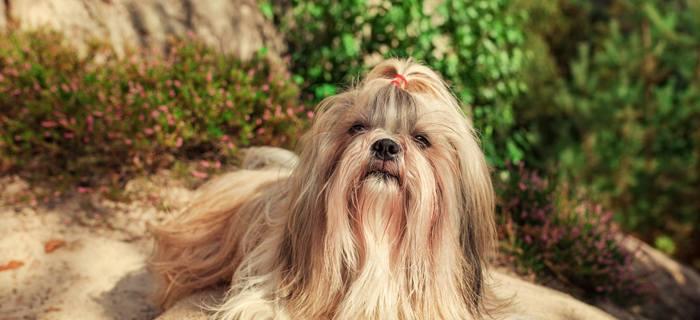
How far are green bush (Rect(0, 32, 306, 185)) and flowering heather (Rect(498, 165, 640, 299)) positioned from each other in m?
1.60

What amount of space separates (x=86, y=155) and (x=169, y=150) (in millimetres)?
533

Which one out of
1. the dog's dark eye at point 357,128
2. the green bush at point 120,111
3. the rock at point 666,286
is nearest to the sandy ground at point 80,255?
the green bush at point 120,111

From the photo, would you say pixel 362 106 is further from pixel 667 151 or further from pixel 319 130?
pixel 667 151

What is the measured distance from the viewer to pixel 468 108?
221 inches

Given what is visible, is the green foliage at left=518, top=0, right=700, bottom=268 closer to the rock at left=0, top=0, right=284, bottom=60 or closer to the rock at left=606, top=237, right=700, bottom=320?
the rock at left=606, top=237, right=700, bottom=320

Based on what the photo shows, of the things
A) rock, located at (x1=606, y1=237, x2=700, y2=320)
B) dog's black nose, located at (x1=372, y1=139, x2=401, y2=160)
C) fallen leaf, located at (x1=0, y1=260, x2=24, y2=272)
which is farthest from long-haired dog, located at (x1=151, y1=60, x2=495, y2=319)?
rock, located at (x1=606, y1=237, x2=700, y2=320)

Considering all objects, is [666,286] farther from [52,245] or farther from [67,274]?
[52,245]

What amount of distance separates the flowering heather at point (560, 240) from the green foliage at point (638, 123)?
235 cm

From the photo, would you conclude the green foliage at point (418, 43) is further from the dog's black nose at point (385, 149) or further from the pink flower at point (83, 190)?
the dog's black nose at point (385, 149)

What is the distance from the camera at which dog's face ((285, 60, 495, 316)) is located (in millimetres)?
2301

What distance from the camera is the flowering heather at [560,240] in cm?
433

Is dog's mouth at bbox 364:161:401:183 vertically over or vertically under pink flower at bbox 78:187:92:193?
over

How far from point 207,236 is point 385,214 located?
3.85ft

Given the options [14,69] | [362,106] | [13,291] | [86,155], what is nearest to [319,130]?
[362,106]
